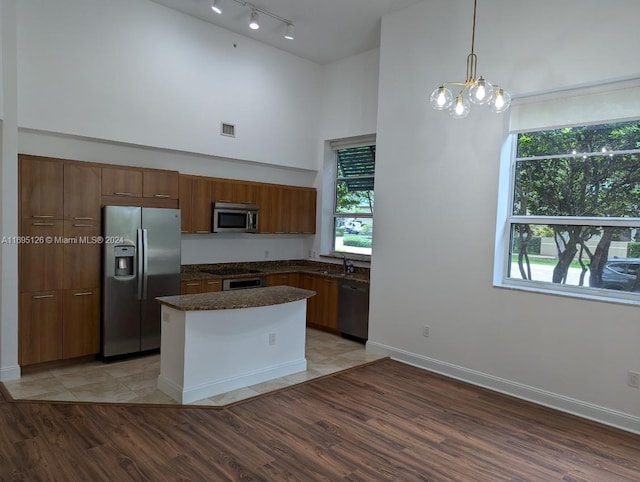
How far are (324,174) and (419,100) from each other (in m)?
2.38

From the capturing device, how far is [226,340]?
3.95m

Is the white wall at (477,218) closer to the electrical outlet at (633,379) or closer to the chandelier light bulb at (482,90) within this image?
the electrical outlet at (633,379)

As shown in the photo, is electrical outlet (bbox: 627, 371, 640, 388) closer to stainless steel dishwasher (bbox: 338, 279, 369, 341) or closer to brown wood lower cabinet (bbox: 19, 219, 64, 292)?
stainless steel dishwasher (bbox: 338, 279, 369, 341)

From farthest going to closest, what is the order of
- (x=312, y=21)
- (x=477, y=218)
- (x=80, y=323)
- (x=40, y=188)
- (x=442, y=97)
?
1. (x=312, y=21)
2. (x=80, y=323)
3. (x=477, y=218)
4. (x=40, y=188)
5. (x=442, y=97)

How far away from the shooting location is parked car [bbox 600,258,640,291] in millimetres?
3622

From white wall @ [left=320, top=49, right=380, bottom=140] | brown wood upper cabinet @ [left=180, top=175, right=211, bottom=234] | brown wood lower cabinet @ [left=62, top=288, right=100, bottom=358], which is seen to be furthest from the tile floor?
white wall @ [left=320, top=49, right=380, bottom=140]

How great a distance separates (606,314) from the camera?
11.8 feet

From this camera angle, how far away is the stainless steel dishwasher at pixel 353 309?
5645mm

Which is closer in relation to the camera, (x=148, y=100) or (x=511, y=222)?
(x=511, y=222)

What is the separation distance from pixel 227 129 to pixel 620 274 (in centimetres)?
470

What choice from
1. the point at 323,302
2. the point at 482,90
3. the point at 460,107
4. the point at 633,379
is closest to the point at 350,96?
the point at 323,302

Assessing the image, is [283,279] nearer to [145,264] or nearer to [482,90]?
[145,264]

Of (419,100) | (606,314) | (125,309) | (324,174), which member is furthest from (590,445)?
(324,174)

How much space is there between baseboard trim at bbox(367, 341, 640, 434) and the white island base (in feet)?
4.30
